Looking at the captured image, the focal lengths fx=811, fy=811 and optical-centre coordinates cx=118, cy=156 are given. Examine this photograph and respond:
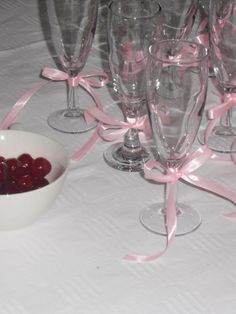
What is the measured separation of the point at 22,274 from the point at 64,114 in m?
0.38

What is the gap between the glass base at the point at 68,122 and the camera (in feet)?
3.72

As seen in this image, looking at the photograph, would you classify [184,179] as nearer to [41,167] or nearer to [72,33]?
[41,167]

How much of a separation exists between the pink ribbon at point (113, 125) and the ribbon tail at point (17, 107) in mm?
101

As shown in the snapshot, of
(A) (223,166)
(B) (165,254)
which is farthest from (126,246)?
(A) (223,166)

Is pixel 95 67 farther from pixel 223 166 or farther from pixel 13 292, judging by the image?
pixel 13 292

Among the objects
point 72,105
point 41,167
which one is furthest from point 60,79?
point 41,167

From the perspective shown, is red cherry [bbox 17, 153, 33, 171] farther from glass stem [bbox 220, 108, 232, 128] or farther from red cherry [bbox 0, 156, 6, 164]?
glass stem [bbox 220, 108, 232, 128]

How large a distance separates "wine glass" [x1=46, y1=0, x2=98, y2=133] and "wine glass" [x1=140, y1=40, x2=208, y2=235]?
0.77 feet

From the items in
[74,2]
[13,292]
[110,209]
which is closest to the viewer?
[13,292]

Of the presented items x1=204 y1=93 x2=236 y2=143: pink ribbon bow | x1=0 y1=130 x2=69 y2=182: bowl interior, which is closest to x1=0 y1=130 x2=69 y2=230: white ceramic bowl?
x1=0 y1=130 x2=69 y2=182: bowl interior

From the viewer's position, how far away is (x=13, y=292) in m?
0.81

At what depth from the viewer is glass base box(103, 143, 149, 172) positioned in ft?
3.42

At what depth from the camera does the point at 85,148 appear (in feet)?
3.54

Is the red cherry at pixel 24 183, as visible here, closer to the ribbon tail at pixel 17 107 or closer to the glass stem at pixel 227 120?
the ribbon tail at pixel 17 107
